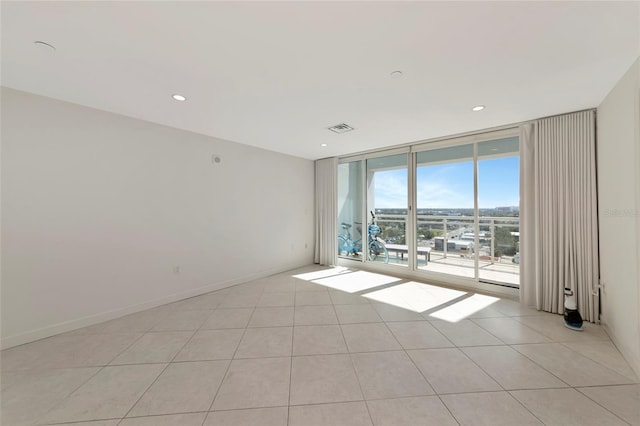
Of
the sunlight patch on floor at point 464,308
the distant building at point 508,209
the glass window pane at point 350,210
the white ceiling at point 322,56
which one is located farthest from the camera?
the glass window pane at point 350,210

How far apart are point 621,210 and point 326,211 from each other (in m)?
4.31

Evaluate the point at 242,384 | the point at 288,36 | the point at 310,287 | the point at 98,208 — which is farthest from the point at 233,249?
the point at 288,36

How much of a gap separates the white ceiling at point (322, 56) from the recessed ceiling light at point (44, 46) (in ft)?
0.11

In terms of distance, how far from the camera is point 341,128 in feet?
11.2

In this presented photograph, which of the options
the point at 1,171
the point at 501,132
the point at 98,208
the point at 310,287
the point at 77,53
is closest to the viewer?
the point at 77,53

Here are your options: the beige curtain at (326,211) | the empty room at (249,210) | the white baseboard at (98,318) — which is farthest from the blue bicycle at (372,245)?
the white baseboard at (98,318)

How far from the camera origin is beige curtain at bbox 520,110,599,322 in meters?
2.72

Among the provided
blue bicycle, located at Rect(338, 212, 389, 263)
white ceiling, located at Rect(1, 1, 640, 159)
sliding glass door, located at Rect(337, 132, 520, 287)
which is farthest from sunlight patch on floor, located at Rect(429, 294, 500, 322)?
white ceiling, located at Rect(1, 1, 640, 159)

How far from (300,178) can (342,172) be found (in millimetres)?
1021

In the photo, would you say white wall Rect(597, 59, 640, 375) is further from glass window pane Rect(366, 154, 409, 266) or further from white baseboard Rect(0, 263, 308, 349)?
white baseboard Rect(0, 263, 308, 349)

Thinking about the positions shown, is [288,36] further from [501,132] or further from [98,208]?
[501,132]

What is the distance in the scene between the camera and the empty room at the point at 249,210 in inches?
59.9

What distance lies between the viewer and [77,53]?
5.83 ft

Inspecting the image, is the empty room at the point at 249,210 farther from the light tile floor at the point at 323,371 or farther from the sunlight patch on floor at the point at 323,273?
the sunlight patch on floor at the point at 323,273
